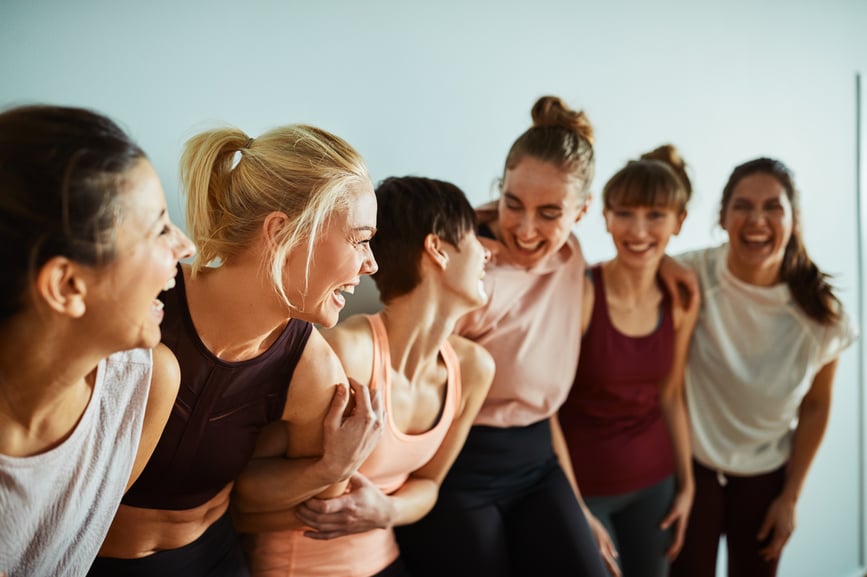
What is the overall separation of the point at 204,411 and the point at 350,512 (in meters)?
0.32

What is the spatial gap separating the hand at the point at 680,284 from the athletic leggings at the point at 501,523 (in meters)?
0.53

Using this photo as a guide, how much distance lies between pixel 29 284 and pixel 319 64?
794 mm

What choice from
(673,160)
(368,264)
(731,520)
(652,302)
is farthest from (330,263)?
(731,520)

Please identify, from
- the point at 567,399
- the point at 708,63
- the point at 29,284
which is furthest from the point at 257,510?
the point at 708,63

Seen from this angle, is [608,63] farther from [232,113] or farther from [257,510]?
[257,510]

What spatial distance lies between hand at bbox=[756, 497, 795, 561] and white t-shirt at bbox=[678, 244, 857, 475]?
0.10 m

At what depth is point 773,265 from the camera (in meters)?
1.87

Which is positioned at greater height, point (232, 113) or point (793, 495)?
point (232, 113)

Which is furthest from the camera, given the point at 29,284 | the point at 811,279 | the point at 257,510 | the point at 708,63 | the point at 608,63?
the point at 708,63

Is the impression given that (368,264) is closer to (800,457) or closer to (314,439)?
(314,439)

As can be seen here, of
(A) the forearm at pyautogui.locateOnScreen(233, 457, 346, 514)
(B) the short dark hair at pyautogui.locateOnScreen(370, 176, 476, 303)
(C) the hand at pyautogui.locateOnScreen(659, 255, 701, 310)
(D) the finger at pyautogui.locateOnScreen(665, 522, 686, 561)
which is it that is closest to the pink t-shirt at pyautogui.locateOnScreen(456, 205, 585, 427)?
(B) the short dark hair at pyautogui.locateOnScreen(370, 176, 476, 303)

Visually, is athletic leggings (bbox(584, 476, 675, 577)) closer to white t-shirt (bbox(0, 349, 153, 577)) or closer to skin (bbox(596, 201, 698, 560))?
skin (bbox(596, 201, 698, 560))

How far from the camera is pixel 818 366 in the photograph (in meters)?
1.84

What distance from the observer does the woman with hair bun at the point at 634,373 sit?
1661mm
